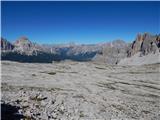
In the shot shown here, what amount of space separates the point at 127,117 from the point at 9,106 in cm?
2116

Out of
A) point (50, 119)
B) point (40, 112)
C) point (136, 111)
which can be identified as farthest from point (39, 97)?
point (136, 111)

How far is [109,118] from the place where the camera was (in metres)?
44.3

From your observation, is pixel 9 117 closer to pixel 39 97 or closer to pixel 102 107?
pixel 39 97

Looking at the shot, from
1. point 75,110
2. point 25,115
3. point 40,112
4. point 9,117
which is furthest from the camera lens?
point 75,110

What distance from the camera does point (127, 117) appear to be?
1839 inches

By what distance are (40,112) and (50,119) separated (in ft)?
12.0

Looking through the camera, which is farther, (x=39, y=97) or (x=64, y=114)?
(x=39, y=97)

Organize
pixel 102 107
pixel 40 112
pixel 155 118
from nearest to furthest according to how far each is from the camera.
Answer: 1. pixel 40 112
2. pixel 155 118
3. pixel 102 107

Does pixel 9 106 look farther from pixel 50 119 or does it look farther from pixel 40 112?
pixel 50 119

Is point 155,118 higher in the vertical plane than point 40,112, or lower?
lower

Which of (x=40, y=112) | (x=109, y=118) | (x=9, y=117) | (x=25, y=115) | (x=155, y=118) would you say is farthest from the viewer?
(x=155, y=118)

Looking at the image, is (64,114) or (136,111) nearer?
(64,114)

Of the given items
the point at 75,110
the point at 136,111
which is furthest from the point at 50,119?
the point at 136,111

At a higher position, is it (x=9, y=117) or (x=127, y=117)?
(x=9, y=117)
